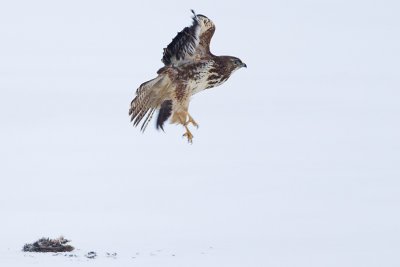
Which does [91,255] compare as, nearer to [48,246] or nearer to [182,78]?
[48,246]

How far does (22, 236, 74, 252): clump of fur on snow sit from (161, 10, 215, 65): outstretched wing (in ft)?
8.94

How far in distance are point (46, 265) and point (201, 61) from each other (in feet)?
11.7

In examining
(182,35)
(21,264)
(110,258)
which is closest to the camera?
(21,264)

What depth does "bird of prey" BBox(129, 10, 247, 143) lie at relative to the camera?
44.9 ft

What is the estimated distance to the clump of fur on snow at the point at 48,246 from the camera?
13070 millimetres

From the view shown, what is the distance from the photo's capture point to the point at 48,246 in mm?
13195

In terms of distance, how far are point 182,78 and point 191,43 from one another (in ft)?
1.61

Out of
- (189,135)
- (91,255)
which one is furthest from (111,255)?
(189,135)

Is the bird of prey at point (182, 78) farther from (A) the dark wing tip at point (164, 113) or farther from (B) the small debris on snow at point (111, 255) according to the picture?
(B) the small debris on snow at point (111, 255)

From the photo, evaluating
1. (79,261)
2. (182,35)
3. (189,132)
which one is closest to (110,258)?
(79,261)

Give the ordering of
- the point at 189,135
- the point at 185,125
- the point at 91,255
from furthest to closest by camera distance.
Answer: the point at 185,125 → the point at 189,135 → the point at 91,255

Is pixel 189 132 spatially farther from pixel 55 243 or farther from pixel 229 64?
pixel 55 243

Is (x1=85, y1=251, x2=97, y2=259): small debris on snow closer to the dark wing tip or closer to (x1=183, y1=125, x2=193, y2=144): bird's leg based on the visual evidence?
(x1=183, y1=125, x2=193, y2=144): bird's leg

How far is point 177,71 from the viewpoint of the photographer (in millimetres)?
13719
